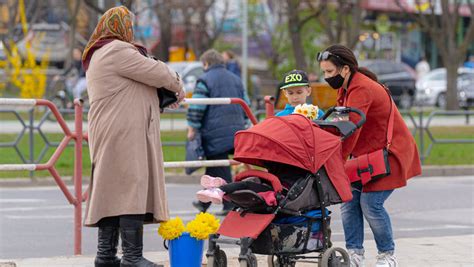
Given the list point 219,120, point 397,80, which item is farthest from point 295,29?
point 219,120

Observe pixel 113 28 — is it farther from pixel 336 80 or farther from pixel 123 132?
pixel 336 80

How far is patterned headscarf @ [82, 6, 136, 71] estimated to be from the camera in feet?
26.8

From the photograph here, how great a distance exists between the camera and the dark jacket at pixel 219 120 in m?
12.9

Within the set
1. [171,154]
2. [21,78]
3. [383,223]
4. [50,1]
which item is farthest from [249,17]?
[383,223]

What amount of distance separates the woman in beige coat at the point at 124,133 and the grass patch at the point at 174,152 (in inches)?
269

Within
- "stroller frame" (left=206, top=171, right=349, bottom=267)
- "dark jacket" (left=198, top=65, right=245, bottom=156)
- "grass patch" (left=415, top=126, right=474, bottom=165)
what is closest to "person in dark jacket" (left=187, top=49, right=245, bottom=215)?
"dark jacket" (left=198, top=65, right=245, bottom=156)

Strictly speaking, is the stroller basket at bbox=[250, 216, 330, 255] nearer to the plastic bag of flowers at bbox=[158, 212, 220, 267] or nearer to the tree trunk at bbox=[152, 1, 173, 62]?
the plastic bag of flowers at bbox=[158, 212, 220, 267]

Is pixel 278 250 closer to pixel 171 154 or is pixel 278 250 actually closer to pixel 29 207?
pixel 29 207

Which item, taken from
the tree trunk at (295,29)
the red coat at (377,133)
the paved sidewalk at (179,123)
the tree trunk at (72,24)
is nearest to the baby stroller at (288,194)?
the red coat at (377,133)

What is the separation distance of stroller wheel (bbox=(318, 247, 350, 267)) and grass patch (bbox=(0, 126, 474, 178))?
6981 mm

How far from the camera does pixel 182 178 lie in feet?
57.5

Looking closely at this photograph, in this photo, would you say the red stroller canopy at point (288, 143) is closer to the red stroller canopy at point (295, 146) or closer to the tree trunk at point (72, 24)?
the red stroller canopy at point (295, 146)

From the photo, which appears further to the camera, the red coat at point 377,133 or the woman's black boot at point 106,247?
the red coat at point 377,133

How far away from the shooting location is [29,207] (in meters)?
14.3
